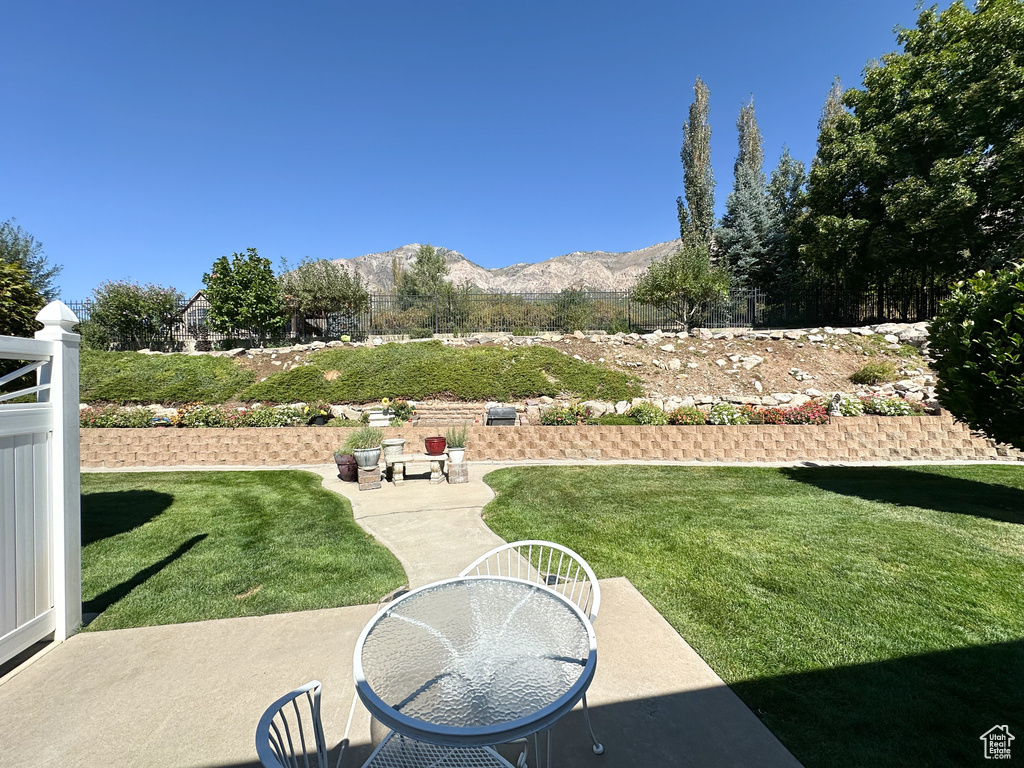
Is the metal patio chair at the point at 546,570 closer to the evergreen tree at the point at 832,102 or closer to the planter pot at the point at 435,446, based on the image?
the planter pot at the point at 435,446

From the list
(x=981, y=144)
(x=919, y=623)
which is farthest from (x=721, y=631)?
(x=981, y=144)

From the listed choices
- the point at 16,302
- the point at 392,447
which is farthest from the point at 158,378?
the point at 16,302

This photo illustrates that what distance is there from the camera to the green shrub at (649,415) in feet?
29.8

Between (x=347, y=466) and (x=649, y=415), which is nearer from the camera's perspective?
(x=347, y=466)

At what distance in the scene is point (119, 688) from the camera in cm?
225

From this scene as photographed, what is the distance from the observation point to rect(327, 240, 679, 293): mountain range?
238ft

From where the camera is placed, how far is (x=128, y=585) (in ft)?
11.3

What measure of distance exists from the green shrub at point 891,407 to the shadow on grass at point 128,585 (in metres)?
11.7

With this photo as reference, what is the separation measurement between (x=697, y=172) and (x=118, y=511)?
32439 mm

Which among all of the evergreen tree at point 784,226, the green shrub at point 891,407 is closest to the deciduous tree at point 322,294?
the green shrub at point 891,407

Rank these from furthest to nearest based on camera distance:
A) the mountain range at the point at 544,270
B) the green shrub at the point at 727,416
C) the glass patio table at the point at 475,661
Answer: the mountain range at the point at 544,270 → the green shrub at the point at 727,416 → the glass patio table at the point at 475,661

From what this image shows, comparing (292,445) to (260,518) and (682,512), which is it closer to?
(260,518)

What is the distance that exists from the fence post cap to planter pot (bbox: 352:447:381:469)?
13.3 ft

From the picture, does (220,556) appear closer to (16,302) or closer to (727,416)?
(16,302)
